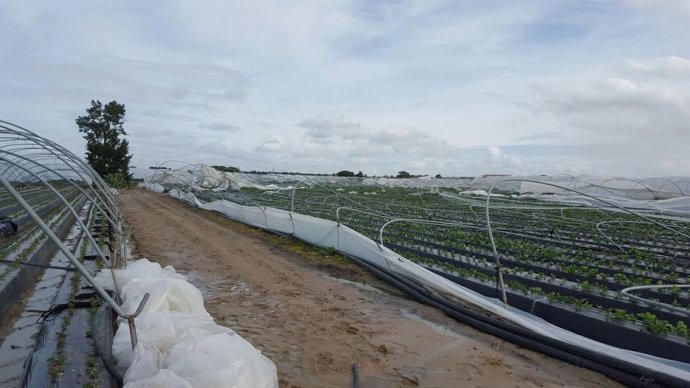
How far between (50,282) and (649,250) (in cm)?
1103

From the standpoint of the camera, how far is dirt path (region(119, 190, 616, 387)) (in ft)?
13.4

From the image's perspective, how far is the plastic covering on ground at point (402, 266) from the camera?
4168 millimetres

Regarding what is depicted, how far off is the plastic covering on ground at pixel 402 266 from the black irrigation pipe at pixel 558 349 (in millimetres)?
139

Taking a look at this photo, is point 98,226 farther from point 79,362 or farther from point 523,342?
point 523,342

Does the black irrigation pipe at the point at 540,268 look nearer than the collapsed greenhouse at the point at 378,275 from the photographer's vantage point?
No

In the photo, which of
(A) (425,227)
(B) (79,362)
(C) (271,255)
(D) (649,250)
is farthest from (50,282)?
(D) (649,250)

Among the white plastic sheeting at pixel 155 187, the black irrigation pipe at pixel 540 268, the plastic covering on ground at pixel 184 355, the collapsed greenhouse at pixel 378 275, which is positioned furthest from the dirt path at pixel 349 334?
the white plastic sheeting at pixel 155 187

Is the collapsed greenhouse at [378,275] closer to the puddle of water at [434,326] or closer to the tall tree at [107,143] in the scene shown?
the puddle of water at [434,326]

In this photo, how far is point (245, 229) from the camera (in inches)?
543

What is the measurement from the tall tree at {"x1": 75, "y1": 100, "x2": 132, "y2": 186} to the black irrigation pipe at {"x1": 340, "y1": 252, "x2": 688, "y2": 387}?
110ft

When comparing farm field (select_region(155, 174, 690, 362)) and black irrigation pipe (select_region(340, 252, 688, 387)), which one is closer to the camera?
black irrigation pipe (select_region(340, 252, 688, 387))

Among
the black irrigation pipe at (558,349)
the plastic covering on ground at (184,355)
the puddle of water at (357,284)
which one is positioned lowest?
the puddle of water at (357,284)

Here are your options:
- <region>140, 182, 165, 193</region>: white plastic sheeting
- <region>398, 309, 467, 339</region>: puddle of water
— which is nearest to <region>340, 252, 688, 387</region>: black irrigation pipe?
<region>398, 309, 467, 339</region>: puddle of water

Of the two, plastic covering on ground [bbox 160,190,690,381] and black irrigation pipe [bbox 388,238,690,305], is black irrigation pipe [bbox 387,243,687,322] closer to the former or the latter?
black irrigation pipe [bbox 388,238,690,305]
